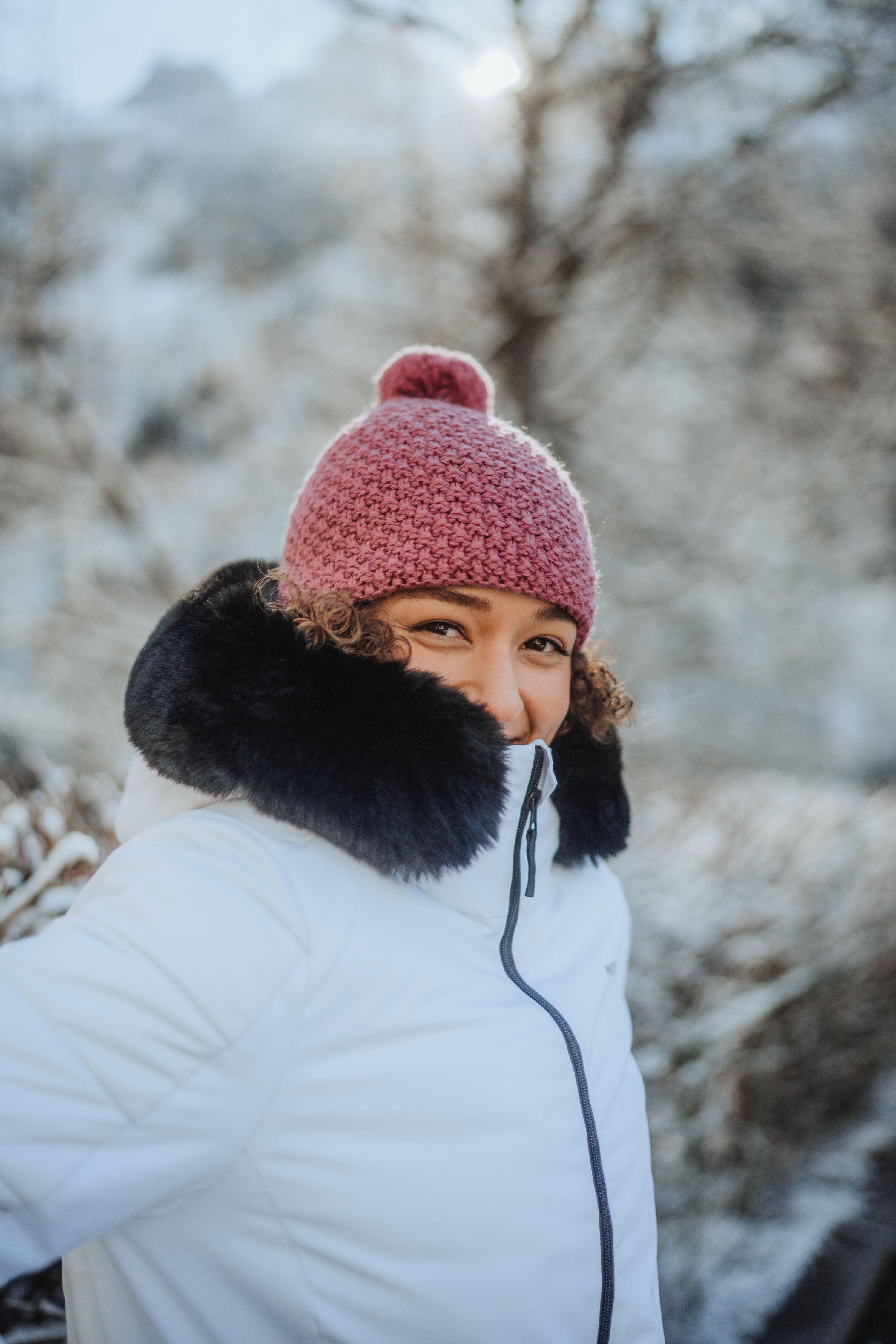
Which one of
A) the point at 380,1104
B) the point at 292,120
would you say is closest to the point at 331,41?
the point at 292,120

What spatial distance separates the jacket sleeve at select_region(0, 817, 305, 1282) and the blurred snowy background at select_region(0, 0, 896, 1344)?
7.55 feet

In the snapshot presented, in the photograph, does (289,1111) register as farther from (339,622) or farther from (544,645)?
(544,645)

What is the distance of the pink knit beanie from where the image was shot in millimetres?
1131

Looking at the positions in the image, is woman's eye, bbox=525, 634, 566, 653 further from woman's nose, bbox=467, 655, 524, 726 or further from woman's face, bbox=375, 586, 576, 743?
woman's nose, bbox=467, 655, 524, 726

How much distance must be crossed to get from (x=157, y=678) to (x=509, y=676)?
1.63 ft

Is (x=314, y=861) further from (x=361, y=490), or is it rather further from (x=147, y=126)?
(x=147, y=126)

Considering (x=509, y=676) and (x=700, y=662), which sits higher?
(x=700, y=662)

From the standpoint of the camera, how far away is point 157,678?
3.27ft

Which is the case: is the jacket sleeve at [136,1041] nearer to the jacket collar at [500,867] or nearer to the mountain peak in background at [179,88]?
the jacket collar at [500,867]

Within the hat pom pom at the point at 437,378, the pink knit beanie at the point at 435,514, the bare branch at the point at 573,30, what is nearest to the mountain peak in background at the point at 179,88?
the bare branch at the point at 573,30

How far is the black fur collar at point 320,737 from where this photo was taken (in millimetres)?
915

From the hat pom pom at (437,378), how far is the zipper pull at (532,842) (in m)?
0.72

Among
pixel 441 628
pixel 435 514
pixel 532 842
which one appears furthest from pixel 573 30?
pixel 532 842

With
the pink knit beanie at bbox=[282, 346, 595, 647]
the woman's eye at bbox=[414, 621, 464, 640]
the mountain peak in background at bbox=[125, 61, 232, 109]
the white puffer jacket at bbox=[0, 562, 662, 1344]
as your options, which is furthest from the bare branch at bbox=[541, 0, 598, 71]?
the white puffer jacket at bbox=[0, 562, 662, 1344]
